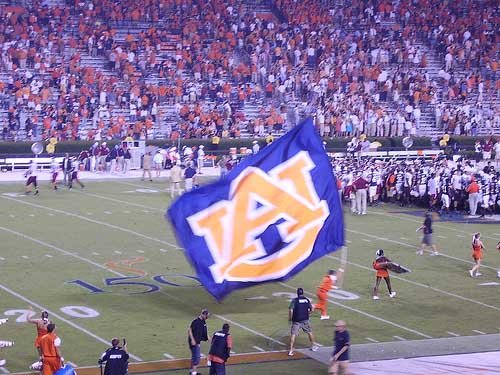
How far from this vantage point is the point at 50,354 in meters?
15.3

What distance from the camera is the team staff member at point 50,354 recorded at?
1524 cm

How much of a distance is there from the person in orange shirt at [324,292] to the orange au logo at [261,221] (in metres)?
0.63

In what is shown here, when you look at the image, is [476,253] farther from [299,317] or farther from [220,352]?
[220,352]

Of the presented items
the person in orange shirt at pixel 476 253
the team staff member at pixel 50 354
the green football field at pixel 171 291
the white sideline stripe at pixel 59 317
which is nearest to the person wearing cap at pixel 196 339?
the green football field at pixel 171 291

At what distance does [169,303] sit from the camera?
2061cm

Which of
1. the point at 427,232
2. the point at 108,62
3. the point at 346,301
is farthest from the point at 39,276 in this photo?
the point at 108,62

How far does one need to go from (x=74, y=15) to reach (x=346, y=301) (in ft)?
100

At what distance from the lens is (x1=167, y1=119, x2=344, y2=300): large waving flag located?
1891cm

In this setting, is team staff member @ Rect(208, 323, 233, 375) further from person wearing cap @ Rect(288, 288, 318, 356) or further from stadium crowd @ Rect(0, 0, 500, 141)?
stadium crowd @ Rect(0, 0, 500, 141)

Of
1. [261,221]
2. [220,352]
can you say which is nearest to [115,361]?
[220,352]

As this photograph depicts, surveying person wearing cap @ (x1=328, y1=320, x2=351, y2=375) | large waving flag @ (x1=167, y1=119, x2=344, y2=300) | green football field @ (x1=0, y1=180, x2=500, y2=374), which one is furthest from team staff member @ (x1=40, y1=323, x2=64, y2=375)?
large waving flag @ (x1=167, y1=119, x2=344, y2=300)

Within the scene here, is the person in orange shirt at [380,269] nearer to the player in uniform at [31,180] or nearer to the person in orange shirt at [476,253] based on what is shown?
the person in orange shirt at [476,253]

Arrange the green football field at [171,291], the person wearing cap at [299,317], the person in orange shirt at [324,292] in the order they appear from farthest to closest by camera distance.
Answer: the person in orange shirt at [324,292], the green football field at [171,291], the person wearing cap at [299,317]

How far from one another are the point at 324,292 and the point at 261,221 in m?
1.57
